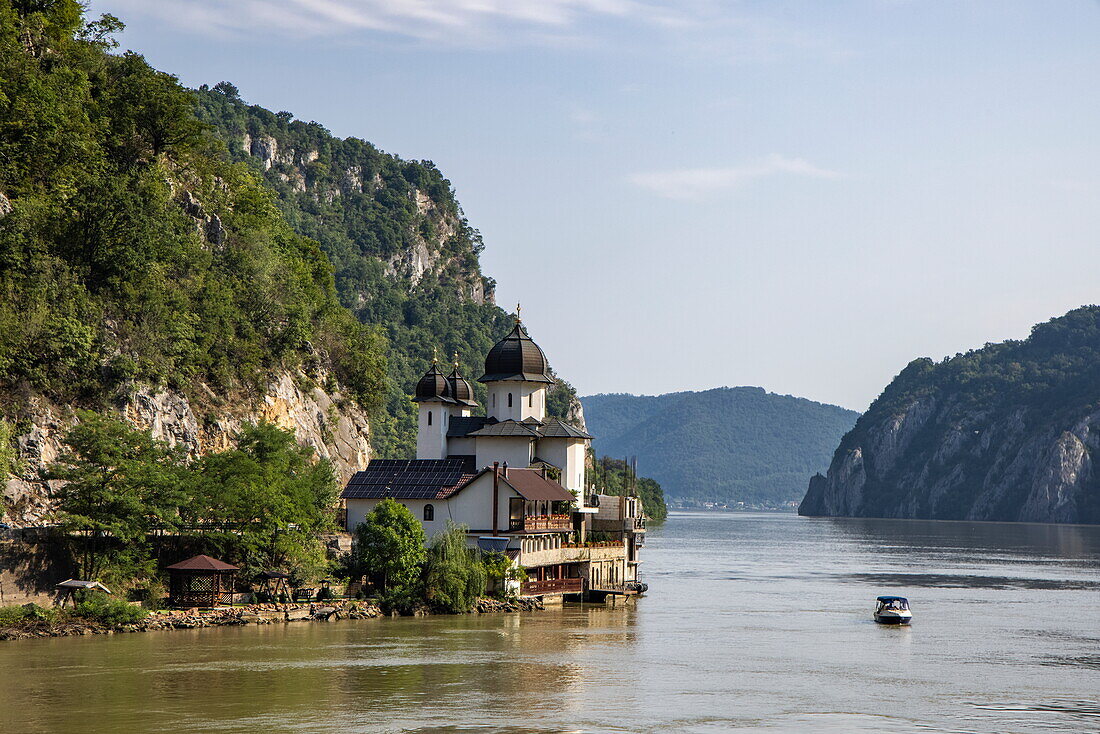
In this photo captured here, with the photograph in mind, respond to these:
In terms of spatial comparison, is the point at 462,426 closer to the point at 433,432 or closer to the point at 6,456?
the point at 433,432

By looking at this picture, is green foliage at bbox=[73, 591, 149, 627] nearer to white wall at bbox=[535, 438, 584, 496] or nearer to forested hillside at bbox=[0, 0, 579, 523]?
forested hillside at bbox=[0, 0, 579, 523]

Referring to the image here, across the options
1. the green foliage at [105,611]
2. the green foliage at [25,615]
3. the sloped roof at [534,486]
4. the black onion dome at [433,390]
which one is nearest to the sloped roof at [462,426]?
the black onion dome at [433,390]

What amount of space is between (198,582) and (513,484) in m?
18.4

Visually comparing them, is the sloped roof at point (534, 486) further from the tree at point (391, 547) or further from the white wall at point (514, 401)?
the tree at point (391, 547)

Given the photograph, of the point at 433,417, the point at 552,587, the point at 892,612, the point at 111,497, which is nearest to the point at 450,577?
the point at 552,587

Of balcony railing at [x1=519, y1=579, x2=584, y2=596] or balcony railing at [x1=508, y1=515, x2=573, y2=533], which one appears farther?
balcony railing at [x1=519, y1=579, x2=584, y2=596]

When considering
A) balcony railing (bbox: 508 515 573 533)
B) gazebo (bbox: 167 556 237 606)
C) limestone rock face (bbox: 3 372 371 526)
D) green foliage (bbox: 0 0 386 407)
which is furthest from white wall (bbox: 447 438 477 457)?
gazebo (bbox: 167 556 237 606)

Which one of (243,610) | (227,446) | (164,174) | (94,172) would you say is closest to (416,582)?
(243,610)

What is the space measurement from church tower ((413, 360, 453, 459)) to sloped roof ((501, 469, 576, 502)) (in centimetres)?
939

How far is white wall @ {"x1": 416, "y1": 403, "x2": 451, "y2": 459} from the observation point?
89.3 metres

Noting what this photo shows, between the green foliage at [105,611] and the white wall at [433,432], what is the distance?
98.4 ft

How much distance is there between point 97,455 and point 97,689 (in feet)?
62.4

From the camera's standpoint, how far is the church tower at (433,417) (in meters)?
89.4

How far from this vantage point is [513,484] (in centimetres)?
7700
